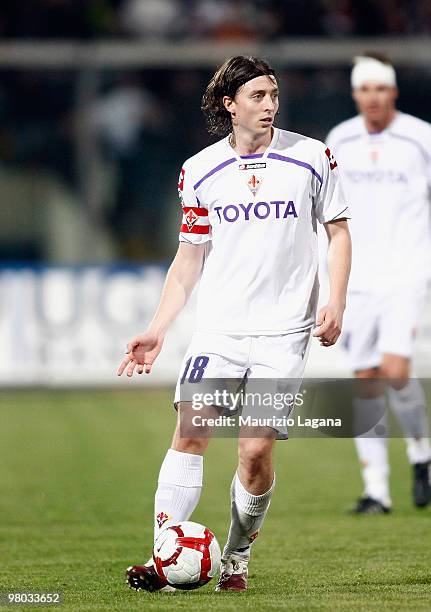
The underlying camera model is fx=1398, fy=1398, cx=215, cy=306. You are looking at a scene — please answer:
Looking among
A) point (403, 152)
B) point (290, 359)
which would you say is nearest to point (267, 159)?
point (290, 359)

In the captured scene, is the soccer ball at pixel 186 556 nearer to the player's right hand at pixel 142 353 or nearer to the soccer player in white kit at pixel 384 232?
the player's right hand at pixel 142 353

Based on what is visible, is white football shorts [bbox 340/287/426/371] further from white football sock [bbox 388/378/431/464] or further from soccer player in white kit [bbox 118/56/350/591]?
soccer player in white kit [bbox 118/56/350/591]

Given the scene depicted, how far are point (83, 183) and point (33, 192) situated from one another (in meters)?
0.60

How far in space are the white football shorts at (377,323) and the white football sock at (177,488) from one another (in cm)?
332

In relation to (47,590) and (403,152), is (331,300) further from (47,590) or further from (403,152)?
(403,152)

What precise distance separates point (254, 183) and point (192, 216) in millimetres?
305

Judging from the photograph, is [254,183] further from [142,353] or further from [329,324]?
[142,353]

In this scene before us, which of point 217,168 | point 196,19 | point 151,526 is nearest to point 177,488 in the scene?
point 217,168

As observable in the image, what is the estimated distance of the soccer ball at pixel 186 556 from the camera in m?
5.30

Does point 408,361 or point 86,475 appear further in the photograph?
point 86,475

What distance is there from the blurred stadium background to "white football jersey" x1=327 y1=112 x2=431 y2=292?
6885 millimetres

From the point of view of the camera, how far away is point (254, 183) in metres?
5.50

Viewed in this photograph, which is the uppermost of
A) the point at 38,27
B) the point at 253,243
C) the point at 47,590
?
the point at 38,27

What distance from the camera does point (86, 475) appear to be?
396 inches
